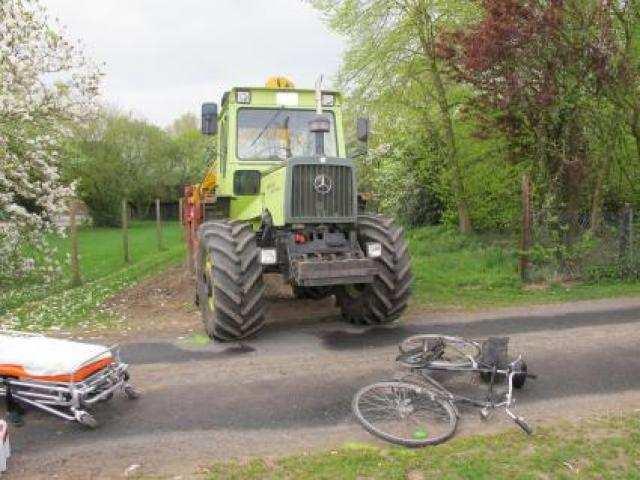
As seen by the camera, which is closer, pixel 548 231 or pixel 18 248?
pixel 548 231

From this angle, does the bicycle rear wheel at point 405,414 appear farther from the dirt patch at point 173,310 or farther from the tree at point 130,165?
the tree at point 130,165

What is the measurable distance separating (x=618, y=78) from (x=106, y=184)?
36.2 meters

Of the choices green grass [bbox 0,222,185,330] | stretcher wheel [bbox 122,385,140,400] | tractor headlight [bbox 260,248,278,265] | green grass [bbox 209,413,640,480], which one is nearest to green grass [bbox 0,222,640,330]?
green grass [bbox 0,222,185,330]

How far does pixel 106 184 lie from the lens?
4188 centimetres

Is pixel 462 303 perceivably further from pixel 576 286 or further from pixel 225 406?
pixel 225 406

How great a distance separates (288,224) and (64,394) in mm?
3392

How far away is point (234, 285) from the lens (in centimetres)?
733

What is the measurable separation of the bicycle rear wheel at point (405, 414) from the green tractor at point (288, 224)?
224 cm

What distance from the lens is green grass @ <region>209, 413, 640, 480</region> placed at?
14.0ft

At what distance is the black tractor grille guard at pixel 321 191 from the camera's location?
301 inches

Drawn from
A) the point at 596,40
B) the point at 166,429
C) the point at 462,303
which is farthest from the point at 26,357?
the point at 596,40

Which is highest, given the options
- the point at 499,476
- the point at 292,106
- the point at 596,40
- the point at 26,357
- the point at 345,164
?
the point at 596,40

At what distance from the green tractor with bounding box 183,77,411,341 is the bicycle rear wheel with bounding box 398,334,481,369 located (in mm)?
1619

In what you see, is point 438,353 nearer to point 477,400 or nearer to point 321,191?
point 477,400
